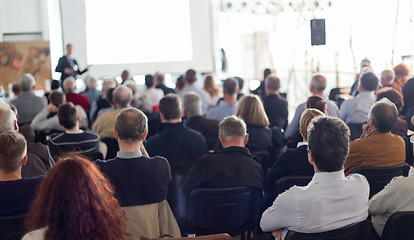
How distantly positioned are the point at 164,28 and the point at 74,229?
9101mm

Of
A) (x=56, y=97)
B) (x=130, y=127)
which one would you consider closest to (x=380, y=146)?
(x=130, y=127)

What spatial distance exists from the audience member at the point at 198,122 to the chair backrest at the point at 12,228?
2494 millimetres

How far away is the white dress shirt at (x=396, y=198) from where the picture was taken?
2.35 meters

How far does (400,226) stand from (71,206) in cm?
149

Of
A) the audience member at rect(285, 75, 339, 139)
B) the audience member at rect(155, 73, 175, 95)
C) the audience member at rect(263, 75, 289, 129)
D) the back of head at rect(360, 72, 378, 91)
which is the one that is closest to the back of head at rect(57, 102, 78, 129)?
the audience member at rect(285, 75, 339, 139)

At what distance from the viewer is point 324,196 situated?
85.8 inches

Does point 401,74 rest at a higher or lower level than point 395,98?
higher

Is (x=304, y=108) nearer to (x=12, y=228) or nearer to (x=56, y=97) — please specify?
(x=56, y=97)

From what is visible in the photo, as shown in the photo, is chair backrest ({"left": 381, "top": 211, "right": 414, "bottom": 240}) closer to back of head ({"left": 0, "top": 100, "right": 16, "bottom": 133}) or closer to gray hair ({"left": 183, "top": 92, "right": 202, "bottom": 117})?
back of head ({"left": 0, "top": 100, "right": 16, "bottom": 133})

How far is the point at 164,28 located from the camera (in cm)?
1030

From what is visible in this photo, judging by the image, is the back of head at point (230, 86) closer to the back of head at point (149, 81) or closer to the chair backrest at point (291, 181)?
the back of head at point (149, 81)

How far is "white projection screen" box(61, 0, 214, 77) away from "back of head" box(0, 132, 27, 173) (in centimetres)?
773

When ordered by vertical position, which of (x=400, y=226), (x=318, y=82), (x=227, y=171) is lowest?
(x=400, y=226)

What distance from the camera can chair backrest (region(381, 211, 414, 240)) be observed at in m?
2.17
